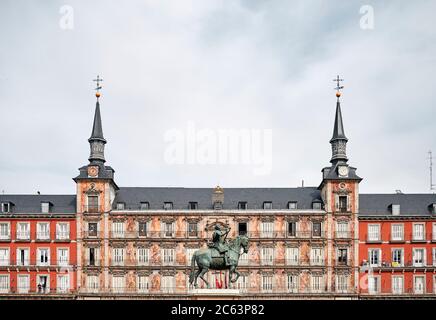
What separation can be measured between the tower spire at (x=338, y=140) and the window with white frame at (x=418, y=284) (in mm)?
18084

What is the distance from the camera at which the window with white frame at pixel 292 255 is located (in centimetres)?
8500

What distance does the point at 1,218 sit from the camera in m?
85.4

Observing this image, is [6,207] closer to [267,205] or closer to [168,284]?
[168,284]

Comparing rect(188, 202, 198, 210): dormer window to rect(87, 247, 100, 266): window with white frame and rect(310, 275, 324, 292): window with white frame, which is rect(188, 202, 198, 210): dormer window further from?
rect(310, 275, 324, 292): window with white frame

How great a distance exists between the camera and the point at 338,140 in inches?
3514

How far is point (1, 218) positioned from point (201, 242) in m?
26.6

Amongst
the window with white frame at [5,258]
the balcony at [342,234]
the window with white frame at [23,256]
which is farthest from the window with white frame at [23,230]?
the balcony at [342,234]

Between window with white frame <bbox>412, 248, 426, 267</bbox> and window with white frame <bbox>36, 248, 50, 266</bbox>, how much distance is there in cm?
4787

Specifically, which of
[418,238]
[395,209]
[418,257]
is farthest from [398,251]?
[395,209]

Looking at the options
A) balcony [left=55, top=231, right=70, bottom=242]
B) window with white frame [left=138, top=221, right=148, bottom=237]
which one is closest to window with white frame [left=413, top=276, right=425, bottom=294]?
window with white frame [left=138, top=221, right=148, bottom=237]

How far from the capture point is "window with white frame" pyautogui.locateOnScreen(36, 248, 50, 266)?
84.7 meters

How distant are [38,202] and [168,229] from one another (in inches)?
733
